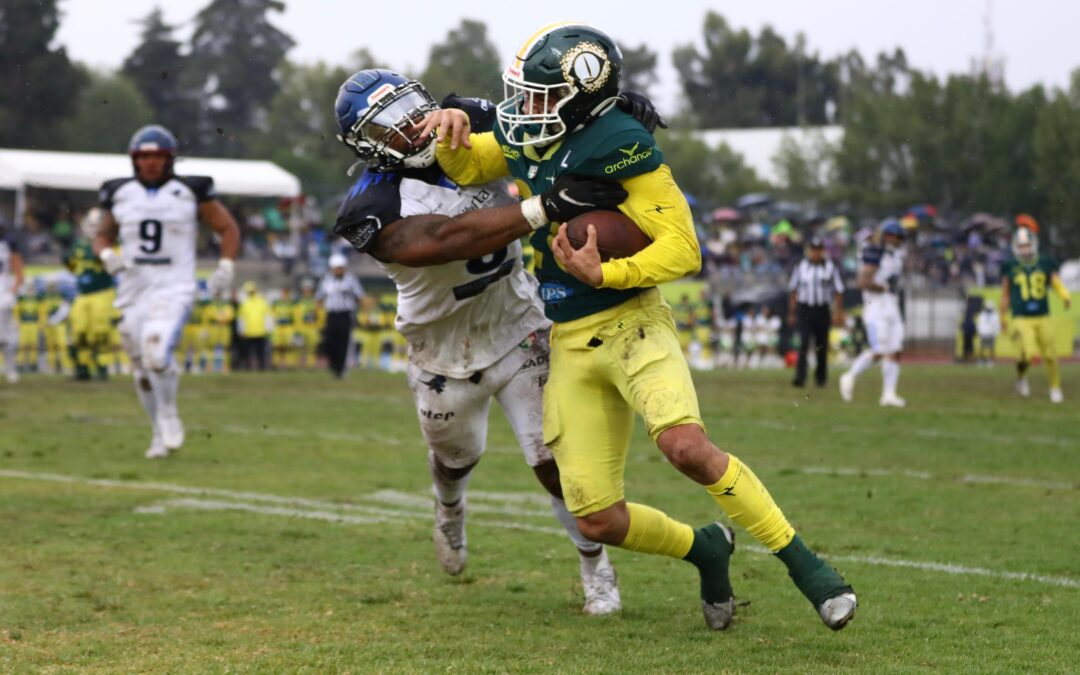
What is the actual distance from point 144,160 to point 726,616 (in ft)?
22.5

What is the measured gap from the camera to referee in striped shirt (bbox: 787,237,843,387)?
16656 millimetres

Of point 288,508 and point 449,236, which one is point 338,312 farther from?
point 449,236

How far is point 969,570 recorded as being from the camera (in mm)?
6004

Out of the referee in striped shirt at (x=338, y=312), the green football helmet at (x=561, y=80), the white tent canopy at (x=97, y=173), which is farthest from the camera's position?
the white tent canopy at (x=97, y=173)

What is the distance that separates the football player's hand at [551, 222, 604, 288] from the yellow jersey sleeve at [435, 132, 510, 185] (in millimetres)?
626

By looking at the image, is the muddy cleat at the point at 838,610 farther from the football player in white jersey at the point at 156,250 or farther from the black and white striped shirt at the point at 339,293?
the black and white striped shirt at the point at 339,293

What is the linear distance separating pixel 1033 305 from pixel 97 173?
1918 cm

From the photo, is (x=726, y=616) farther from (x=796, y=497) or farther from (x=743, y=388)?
(x=743, y=388)

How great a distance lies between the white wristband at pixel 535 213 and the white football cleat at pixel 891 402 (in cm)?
1008

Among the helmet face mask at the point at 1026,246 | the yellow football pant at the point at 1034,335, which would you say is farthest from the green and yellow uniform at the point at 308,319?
the yellow football pant at the point at 1034,335

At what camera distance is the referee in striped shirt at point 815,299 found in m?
16.7

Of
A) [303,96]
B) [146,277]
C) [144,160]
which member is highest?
[303,96]

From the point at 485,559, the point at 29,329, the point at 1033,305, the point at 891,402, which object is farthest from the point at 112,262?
the point at 29,329

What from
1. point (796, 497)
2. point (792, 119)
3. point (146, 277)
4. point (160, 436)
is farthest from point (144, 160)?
point (792, 119)
